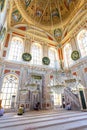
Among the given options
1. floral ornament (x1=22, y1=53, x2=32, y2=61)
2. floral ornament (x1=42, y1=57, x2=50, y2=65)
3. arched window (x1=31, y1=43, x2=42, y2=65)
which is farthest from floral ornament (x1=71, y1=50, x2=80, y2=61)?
floral ornament (x1=22, y1=53, x2=32, y2=61)

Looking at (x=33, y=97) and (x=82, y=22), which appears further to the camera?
(x=82, y=22)

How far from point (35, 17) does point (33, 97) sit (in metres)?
11.9

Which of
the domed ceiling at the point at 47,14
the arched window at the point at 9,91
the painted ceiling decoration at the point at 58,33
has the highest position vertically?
the domed ceiling at the point at 47,14

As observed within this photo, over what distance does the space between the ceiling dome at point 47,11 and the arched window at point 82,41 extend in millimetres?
4104

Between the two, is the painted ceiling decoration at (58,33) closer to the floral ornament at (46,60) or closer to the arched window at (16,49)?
the floral ornament at (46,60)

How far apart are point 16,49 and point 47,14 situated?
783cm

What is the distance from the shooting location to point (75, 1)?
38.1ft

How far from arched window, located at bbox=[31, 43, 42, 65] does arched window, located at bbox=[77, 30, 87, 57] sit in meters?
5.44

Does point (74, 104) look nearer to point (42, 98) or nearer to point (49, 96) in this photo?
point (49, 96)

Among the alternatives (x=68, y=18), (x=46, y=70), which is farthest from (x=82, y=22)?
(x=46, y=70)

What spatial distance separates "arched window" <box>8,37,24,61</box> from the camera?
10.4m

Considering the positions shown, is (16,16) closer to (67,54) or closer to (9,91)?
(67,54)

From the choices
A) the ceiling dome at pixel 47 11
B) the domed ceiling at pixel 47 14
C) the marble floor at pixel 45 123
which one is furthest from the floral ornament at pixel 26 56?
the marble floor at pixel 45 123

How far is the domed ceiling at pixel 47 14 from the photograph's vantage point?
1151cm
